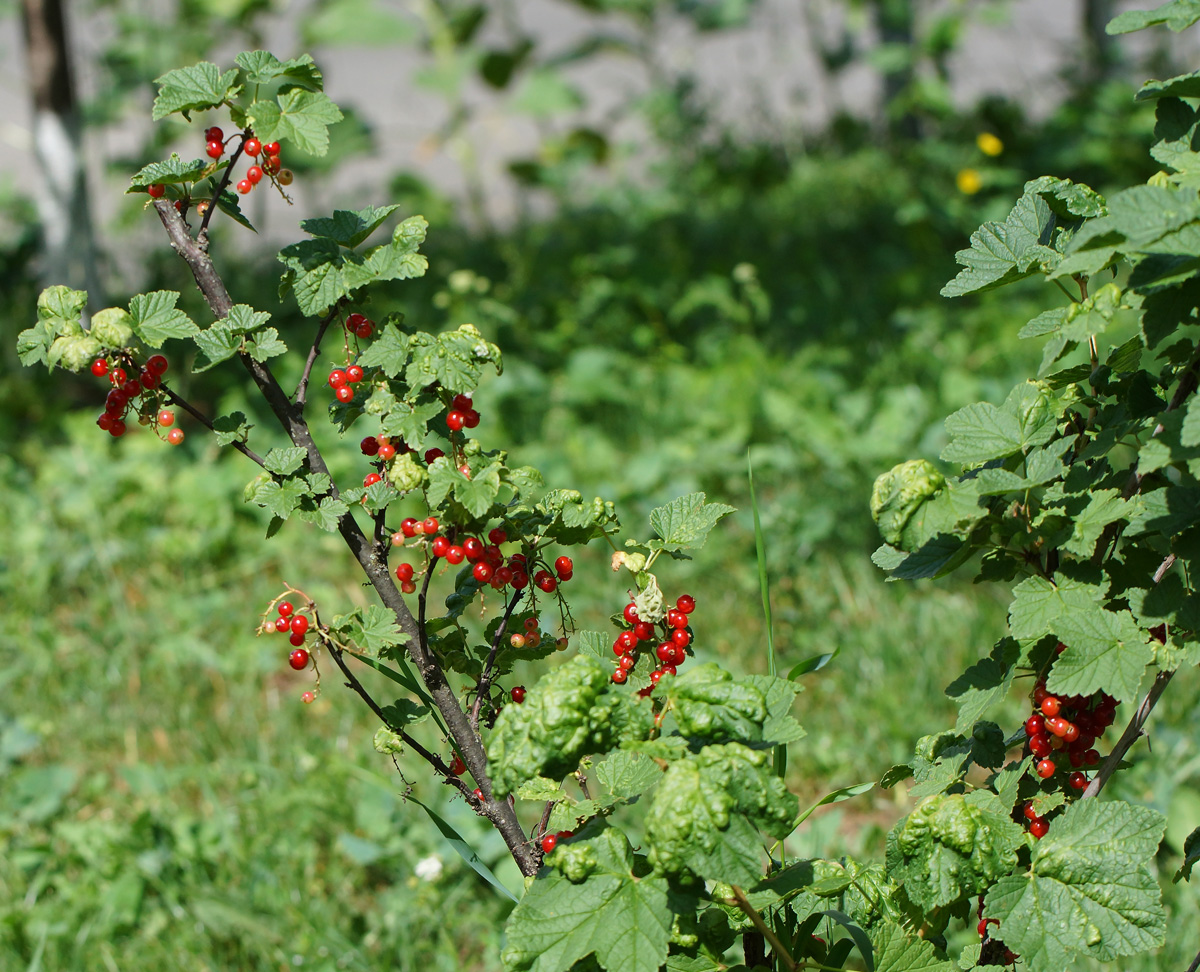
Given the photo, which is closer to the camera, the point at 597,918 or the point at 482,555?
the point at 597,918

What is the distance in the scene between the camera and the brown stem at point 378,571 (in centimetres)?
123

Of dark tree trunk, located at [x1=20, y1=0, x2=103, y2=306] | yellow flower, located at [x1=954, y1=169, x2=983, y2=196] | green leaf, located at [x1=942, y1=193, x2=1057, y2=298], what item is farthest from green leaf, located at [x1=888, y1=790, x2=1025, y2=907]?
yellow flower, located at [x1=954, y1=169, x2=983, y2=196]

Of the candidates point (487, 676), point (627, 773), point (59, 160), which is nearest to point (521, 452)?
point (59, 160)

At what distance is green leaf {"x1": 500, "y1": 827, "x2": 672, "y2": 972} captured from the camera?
994 mm

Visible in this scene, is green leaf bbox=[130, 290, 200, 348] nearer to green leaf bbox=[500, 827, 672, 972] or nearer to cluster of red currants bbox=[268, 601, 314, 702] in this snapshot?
cluster of red currants bbox=[268, 601, 314, 702]

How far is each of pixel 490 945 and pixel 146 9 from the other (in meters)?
6.12

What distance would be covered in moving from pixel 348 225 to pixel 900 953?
0.98m

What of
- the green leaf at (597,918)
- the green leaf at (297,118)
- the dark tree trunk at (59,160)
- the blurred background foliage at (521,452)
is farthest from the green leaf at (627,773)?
the dark tree trunk at (59,160)

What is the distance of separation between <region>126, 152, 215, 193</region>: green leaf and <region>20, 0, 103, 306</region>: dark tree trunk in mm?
3973

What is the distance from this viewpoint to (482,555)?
123cm

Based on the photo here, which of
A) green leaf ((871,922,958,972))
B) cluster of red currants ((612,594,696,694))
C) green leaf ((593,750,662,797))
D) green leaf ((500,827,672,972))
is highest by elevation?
cluster of red currants ((612,594,696,694))

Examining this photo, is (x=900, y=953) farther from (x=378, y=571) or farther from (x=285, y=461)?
(x=285, y=461)

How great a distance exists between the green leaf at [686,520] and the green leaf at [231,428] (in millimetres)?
484

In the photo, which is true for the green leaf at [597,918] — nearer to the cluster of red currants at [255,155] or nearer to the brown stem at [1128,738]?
the brown stem at [1128,738]
